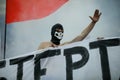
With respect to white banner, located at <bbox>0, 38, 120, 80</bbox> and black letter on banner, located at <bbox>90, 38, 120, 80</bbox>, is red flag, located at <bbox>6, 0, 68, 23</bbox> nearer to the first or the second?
white banner, located at <bbox>0, 38, 120, 80</bbox>

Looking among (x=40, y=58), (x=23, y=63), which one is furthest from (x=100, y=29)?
(x=23, y=63)

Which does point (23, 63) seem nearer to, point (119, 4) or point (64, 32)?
point (64, 32)

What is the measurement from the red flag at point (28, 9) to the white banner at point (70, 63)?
0.34 meters

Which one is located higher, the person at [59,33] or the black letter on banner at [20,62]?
the person at [59,33]

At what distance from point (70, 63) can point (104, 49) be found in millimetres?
279

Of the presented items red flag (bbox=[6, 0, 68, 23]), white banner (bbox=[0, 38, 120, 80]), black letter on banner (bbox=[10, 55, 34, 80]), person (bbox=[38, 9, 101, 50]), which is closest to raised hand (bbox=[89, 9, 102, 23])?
person (bbox=[38, 9, 101, 50])

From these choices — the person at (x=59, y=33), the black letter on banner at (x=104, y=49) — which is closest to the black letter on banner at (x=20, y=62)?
the person at (x=59, y=33)

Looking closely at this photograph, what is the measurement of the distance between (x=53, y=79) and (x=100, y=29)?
1.73 ft

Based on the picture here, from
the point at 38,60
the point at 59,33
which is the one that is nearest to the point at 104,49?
the point at 59,33

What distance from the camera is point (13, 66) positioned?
7.83 feet

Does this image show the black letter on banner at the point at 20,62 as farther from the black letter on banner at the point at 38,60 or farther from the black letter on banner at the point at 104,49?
the black letter on banner at the point at 104,49

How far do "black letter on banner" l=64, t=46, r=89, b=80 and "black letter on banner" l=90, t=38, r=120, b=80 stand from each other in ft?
0.25

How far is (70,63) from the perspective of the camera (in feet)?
7.36

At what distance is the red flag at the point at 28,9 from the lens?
2.49 meters
